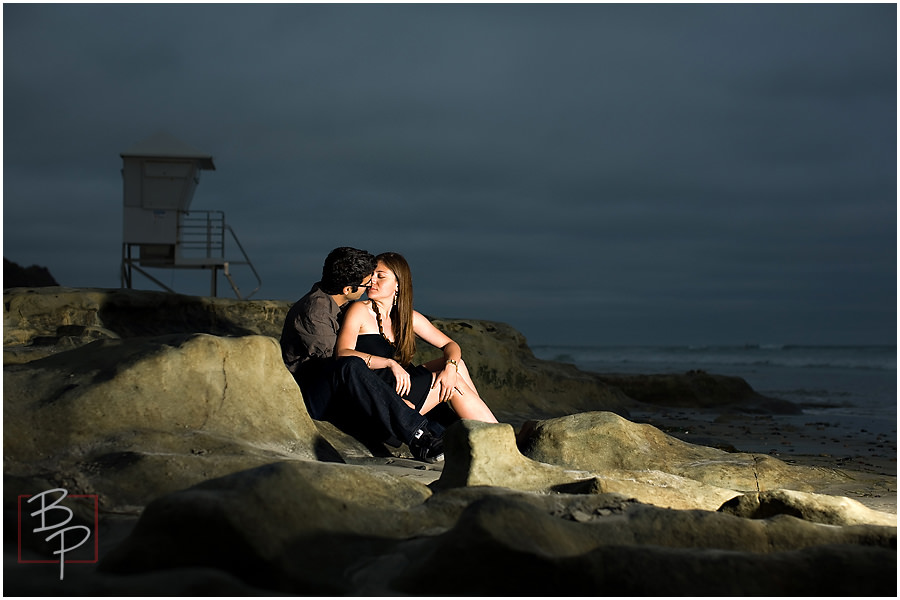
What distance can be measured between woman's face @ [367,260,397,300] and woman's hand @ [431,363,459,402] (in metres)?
0.66

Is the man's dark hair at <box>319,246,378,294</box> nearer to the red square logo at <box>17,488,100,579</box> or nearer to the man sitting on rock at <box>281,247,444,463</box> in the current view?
the man sitting on rock at <box>281,247,444,463</box>

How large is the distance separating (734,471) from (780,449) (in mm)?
2463

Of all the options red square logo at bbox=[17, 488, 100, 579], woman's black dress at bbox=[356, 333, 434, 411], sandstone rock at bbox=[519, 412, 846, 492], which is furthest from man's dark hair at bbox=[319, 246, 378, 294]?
red square logo at bbox=[17, 488, 100, 579]

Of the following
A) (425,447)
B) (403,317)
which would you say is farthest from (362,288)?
(425,447)

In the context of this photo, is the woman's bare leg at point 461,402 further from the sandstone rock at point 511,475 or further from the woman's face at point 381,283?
the sandstone rock at point 511,475

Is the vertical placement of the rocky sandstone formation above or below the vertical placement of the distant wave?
above

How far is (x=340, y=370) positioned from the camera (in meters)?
4.99

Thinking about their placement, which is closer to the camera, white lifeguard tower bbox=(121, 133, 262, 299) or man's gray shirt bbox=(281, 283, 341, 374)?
man's gray shirt bbox=(281, 283, 341, 374)

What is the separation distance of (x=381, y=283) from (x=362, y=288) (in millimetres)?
155

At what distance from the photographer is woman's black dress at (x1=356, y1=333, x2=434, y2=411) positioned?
5203 millimetres

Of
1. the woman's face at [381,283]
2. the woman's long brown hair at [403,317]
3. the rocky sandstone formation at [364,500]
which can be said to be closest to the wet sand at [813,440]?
the rocky sandstone formation at [364,500]

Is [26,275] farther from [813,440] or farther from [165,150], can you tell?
[813,440]

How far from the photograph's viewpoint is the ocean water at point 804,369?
13492mm

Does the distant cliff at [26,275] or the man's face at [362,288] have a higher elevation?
the distant cliff at [26,275]
